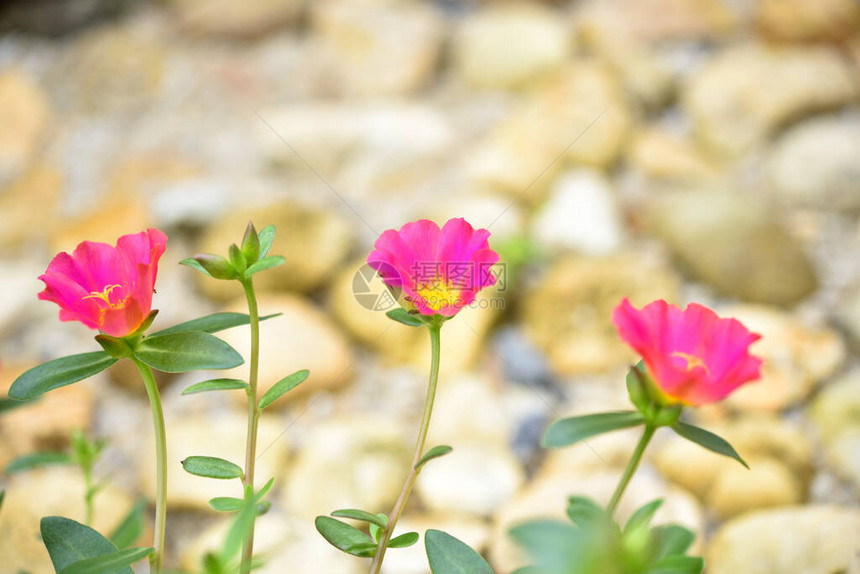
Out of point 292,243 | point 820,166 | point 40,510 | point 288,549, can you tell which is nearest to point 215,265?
point 288,549

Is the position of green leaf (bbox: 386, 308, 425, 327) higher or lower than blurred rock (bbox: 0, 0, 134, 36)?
higher

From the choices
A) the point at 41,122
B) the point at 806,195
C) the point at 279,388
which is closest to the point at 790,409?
the point at 806,195

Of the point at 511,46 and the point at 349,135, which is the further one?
the point at 511,46

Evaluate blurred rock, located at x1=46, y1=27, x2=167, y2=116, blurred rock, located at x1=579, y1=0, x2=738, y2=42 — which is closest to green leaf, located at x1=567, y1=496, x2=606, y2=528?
blurred rock, located at x1=579, y1=0, x2=738, y2=42

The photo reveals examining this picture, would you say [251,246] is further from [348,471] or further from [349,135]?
[349,135]

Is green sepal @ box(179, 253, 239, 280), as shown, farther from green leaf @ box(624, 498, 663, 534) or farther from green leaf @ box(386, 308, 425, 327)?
green leaf @ box(624, 498, 663, 534)

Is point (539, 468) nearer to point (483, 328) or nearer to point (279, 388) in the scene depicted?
point (483, 328)

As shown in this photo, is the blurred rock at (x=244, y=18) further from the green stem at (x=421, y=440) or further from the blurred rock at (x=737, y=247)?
the green stem at (x=421, y=440)
